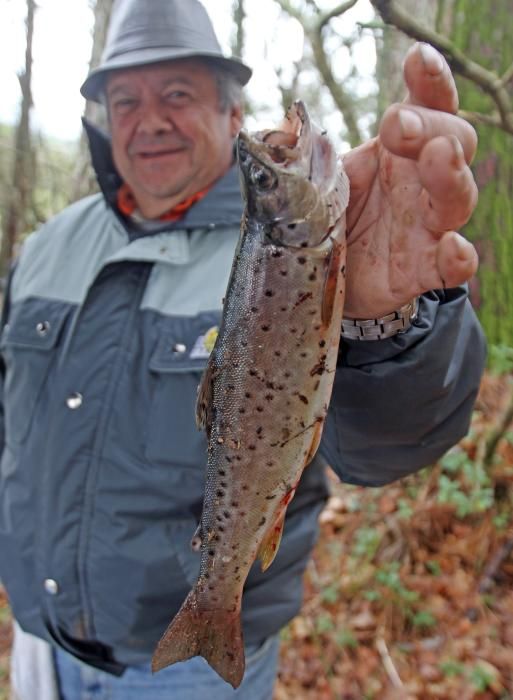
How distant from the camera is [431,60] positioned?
4.09 ft

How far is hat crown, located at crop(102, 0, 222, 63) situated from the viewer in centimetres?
273

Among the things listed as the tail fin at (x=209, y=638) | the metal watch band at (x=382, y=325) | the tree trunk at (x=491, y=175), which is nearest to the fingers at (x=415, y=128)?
the metal watch band at (x=382, y=325)

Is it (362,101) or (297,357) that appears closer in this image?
(297,357)

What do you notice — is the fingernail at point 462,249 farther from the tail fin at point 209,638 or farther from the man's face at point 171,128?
the man's face at point 171,128

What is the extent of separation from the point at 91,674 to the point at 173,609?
1.77 ft

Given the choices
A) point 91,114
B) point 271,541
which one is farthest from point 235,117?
point 91,114

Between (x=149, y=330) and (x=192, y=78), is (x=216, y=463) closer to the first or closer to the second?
(x=149, y=330)

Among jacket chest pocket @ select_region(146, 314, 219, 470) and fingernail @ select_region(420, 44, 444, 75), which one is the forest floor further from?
fingernail @ select_region(420, 44, 444, 75)

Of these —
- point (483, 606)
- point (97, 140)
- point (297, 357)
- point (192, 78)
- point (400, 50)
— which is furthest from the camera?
point (400, 50)

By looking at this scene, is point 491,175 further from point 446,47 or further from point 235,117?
point 446,47

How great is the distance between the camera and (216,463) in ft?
5.76

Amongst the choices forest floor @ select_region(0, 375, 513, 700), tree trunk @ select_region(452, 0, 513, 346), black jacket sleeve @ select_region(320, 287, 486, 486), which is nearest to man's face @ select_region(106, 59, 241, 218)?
black jacket sleeve @ select_region(320, 287, 486, 486)

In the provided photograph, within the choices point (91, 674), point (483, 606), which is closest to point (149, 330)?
point (91, 674)

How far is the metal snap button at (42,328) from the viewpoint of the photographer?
2725 mm
